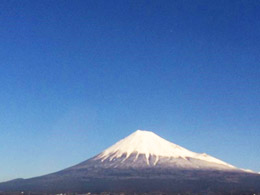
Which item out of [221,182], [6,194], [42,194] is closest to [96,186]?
[42,194]

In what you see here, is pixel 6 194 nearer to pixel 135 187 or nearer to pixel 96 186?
pixel 96 186

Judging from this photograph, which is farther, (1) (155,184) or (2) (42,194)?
(1) (155,184)

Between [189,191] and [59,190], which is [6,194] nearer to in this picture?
[59,190]

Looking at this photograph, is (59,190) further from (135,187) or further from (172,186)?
(172,186)

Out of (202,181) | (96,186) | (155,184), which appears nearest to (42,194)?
(96,186)

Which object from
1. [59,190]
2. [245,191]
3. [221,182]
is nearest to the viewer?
[245,191]

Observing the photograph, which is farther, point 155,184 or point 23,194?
point 155,184

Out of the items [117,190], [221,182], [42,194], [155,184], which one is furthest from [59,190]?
[221,182]

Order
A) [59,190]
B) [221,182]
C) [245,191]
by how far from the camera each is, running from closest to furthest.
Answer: [245,191], [59,190], [221,182]
